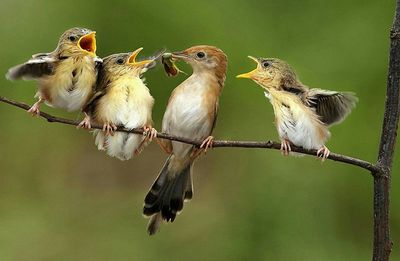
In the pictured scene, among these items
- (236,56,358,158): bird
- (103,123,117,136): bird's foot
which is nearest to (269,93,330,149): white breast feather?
(236,56,358,158): bird

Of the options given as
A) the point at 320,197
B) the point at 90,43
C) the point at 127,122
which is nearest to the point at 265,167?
the point at 320,197

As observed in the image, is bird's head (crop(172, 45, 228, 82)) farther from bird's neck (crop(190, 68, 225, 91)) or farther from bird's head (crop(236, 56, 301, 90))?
bird's head (crop(236, 56, 301, 90))

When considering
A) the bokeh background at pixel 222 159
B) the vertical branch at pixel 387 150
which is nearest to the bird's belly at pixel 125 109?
the vertical branch at pixel 387 150

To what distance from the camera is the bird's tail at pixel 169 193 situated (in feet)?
6.63

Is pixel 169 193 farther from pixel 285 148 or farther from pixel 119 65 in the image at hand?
pixel 285 148

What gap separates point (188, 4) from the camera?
3.53 meters

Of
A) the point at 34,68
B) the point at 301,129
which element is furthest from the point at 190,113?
the point at 34,68

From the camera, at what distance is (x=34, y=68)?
A: 1599 mm

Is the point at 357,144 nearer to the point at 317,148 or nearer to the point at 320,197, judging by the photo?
the point at 320,197

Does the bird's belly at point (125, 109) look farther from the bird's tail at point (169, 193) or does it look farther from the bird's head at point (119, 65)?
the bird's tail at point (169, 193)

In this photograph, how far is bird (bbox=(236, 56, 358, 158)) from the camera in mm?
1707

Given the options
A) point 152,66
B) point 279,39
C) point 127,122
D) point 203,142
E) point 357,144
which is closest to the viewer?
point 203,142

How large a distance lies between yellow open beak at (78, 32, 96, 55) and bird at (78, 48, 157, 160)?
0.36 ft

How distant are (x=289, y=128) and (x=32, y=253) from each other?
199cm
